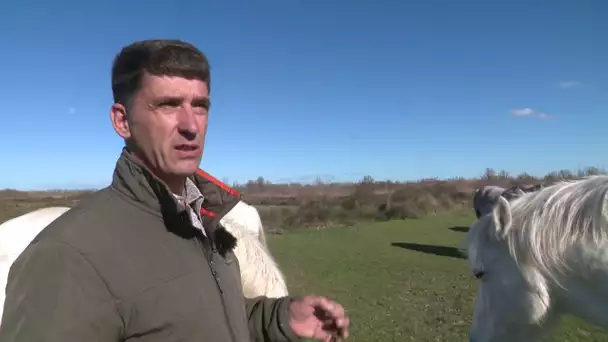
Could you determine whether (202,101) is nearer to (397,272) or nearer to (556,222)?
(556,222)

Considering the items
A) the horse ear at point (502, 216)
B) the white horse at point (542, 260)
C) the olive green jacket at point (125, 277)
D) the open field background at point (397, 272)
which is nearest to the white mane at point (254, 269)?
the open field background at point (397, 272)

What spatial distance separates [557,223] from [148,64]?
2.01 m

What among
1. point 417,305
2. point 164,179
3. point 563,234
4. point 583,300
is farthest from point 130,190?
point 417,305

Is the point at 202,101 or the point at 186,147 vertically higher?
the point at 202,101

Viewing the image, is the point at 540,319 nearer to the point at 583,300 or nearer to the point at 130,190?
the point at 583,300

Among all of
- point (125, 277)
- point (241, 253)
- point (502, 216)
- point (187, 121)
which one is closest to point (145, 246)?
point (125, 277)

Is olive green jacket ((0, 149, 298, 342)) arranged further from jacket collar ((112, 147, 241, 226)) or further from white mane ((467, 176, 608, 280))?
white mane ((467, 176, 608, 280))

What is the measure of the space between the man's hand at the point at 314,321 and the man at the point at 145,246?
27 centimetres

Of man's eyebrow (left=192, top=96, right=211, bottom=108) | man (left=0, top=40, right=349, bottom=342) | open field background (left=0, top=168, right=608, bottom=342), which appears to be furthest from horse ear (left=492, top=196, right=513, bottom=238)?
man's eyebrow (left=192, top=96, right=211, bottom=108)

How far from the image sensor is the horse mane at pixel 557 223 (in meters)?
2.14

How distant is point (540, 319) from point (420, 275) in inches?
301

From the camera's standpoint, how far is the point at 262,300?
165cm

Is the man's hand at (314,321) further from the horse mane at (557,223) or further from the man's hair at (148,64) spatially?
the horse mane at (557,223)

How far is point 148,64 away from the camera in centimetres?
121
